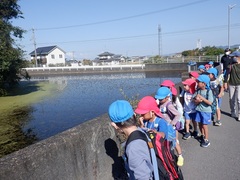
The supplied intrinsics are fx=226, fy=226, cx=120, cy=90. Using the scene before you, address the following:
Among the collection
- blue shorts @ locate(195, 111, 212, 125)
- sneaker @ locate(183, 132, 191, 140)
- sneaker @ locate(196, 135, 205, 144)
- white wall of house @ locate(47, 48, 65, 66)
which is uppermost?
white wall of house @ locate(47, 48, 65, 66)

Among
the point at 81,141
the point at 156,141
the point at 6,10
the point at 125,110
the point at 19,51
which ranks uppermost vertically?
the point at 6,10

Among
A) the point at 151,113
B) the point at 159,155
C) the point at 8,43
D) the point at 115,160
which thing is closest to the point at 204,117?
the point at 115,160

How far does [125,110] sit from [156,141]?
415 millimetres

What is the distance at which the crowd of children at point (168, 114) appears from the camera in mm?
2016

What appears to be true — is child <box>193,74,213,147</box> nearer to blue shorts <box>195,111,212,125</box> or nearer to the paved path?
blue shorts <box>195,111,212,125</box>

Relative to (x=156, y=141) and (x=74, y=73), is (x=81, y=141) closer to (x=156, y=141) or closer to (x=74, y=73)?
(x=156, y=141)

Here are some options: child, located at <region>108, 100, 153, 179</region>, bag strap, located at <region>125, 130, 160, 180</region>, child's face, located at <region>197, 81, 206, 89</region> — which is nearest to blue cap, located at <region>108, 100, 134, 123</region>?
child, located at <region>108, 100, 153, 179</region>

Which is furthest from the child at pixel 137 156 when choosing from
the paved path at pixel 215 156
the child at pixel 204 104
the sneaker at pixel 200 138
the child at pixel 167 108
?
the sneaker at pixel 200 138

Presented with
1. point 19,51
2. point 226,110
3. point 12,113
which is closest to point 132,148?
point 226,110

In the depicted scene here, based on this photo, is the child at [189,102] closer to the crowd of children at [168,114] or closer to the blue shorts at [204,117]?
the crowd of children at [168,114]

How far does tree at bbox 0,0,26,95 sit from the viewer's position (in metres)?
17.2

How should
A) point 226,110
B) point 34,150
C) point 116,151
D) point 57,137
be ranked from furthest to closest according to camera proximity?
point 226,110 → point 116,151 → point 57,137 → point 34,150

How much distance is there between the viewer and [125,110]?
6.66 feet

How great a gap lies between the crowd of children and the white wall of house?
2667 inches
